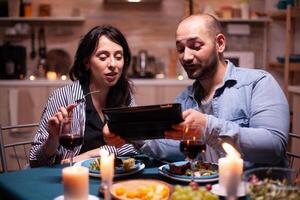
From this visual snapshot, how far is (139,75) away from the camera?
173 inches

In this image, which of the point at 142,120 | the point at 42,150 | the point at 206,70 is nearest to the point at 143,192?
the point at 142,120

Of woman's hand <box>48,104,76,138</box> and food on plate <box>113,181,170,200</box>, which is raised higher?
woman's hand <box>48,104,76,138</box>

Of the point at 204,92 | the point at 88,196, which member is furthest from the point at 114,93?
the point at 88,196

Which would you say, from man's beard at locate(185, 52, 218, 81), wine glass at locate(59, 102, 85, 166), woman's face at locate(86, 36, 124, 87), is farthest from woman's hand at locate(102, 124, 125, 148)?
woman's face at locate(86, 36, 124, 87)

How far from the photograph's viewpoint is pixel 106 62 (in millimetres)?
2307

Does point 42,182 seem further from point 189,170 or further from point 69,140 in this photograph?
point 189,170

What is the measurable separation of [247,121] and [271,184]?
2.93ft

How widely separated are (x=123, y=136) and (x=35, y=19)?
3.21m

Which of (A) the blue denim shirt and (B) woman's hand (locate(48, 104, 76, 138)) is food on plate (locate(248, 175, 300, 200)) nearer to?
(A) the blue denim shirt

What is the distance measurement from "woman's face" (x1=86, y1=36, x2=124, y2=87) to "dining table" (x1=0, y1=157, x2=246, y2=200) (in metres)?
0.67

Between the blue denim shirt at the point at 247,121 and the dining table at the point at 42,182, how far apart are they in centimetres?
20

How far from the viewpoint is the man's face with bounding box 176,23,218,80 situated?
1992 millimetres

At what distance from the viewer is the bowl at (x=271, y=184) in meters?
1.03

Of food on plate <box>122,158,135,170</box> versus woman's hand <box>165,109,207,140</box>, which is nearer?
woman's hand <box>165,109,207,140</box>
